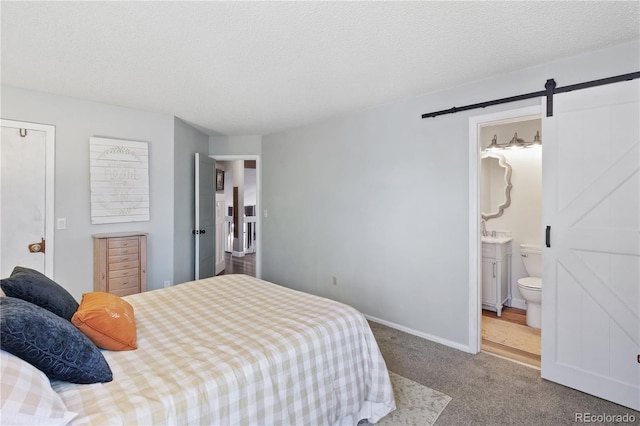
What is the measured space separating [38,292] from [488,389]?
9.08ft

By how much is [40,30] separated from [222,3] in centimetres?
123

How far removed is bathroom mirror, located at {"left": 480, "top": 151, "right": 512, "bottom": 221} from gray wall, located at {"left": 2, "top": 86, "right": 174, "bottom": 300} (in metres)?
4.04

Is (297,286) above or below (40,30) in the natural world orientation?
below

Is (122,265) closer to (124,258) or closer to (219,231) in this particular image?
(124,258)

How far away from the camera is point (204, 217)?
4.41 meters

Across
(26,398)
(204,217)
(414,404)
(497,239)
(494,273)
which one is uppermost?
(204,217)

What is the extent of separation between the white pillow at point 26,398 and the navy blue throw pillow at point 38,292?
50cm

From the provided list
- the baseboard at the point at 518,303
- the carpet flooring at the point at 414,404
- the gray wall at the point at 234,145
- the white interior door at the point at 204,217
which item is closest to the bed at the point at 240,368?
the carpet flooring at the point at 414,404

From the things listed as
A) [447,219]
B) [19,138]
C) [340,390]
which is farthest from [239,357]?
[19,138]

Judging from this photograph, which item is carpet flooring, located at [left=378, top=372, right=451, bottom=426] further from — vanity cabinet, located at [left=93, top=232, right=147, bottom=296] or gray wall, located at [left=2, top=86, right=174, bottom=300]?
gray wall, located at [left=2, top=86, right=174, bottom=300]

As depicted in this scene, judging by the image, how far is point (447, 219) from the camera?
2.96m

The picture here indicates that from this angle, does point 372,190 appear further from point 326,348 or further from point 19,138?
point 19,138

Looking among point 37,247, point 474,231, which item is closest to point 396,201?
point 474,231

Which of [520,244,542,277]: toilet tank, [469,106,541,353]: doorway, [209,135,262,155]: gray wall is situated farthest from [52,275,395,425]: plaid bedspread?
[209,135,262,155]: gray wall
